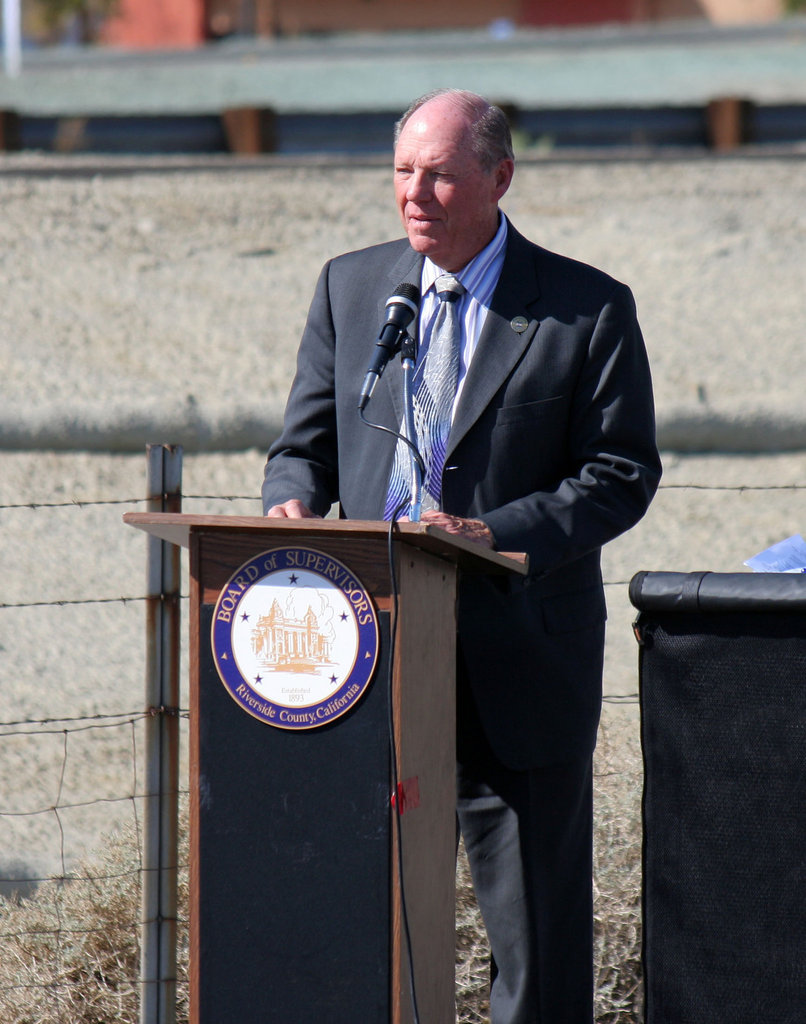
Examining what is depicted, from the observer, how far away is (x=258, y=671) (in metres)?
2.23

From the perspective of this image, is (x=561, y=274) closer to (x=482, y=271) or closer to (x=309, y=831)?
(x=482, y=271)

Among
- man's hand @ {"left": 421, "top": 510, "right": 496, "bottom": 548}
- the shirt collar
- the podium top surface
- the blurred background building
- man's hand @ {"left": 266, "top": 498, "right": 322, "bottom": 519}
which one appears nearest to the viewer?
the podium top surface

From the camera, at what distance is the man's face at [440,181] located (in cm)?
257

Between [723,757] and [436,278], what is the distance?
1082mm

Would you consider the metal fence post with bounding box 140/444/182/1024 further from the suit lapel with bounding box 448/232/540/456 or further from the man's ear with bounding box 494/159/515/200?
the man's ear with bounding box 494/159/515/200

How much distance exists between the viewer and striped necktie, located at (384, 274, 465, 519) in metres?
2.57

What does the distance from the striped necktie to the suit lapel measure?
1.3 inches

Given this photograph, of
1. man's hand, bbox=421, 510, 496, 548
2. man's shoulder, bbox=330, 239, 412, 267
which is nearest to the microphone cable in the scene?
man's hand, bbox=421, 510, 496, 548

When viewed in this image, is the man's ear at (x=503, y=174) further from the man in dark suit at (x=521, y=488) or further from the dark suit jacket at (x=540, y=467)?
the dark suit jacket at (x=540, y=467)

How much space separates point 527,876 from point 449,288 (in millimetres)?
1143

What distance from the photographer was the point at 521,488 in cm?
260

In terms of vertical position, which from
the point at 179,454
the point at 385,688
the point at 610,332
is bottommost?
the point at 385,688

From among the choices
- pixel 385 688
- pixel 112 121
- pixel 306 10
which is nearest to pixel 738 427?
pixel 385 688

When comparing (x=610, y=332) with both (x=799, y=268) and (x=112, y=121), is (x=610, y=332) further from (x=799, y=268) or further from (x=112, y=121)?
(x=112, y=121)
